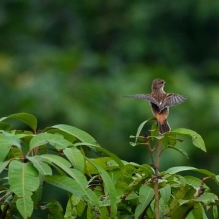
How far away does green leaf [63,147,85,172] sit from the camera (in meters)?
1.97

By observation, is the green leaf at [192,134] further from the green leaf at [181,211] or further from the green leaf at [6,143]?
the green leaf at [6,143]

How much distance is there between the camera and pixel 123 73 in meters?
9.35

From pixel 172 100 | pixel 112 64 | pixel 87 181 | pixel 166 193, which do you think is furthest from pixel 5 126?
pixel 112 64

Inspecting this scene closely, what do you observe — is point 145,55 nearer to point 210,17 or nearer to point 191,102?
point 210,17

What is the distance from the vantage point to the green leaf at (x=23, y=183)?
185 centimetres

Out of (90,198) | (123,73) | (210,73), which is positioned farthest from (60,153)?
(210,73)

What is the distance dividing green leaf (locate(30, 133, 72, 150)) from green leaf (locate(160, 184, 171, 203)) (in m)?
0.25

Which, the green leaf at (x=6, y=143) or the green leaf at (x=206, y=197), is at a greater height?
the green leaf at (x=6, y=143)

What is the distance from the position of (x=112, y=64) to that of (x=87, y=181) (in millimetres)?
8664

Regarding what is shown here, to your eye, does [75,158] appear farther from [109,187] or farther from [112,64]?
[112,64]

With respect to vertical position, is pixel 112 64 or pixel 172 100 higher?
pixel 112 64

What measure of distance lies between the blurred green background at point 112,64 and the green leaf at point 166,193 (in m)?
5.33

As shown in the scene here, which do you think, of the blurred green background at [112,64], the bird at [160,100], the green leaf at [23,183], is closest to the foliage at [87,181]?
the green leaf at [23,183]

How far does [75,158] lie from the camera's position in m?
1.98
